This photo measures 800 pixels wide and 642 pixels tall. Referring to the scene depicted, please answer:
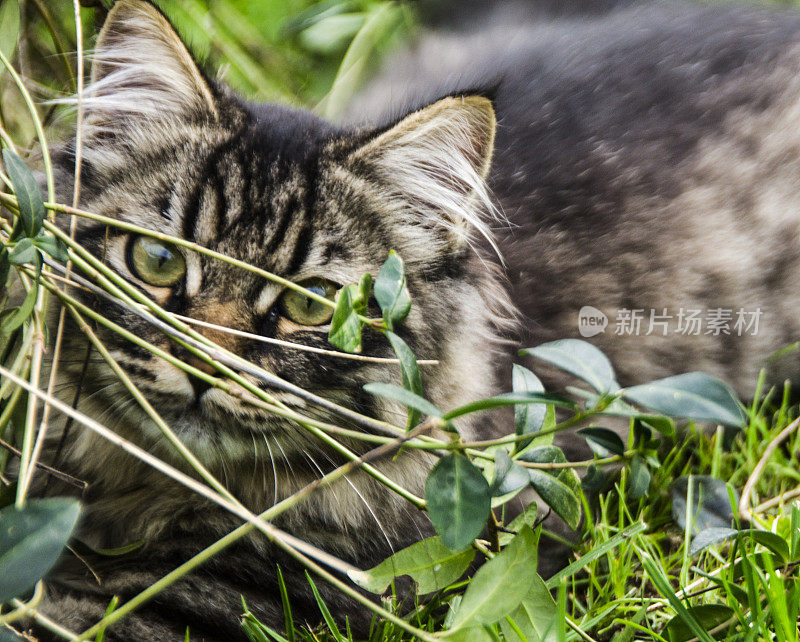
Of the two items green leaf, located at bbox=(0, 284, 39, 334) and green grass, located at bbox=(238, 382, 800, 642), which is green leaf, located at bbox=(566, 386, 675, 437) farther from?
green leaf, located at bbox=(0, 284, 39, 334)

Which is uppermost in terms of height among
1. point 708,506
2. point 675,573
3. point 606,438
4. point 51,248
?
point 51,248

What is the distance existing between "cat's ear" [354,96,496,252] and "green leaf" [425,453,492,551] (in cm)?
55

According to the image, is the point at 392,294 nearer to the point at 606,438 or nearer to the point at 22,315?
the point at 606,438

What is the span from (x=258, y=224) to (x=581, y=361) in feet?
1.86

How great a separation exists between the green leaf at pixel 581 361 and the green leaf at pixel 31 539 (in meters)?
0.45

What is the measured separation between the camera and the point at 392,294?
2.51 ft

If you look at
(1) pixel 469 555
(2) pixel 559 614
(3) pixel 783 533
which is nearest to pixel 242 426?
(1) pixel 469 555

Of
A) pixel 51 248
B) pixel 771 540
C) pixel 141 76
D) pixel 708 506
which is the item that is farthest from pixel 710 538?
pixel 141 76

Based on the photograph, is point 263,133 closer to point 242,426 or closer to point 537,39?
point 242,426

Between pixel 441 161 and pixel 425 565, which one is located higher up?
pixel 441 161

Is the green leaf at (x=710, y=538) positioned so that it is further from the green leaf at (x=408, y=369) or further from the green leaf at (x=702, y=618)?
the green leaf at (x=408, y=369)

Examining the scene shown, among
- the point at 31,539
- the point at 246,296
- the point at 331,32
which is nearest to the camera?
the point at 31,539

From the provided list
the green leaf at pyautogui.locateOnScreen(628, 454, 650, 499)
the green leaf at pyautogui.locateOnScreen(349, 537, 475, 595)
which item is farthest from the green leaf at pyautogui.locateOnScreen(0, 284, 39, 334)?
the green leaf at pyautogui.locateOnScreen(628, 454, 650, 499)

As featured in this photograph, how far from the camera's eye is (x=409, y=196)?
126 cm
